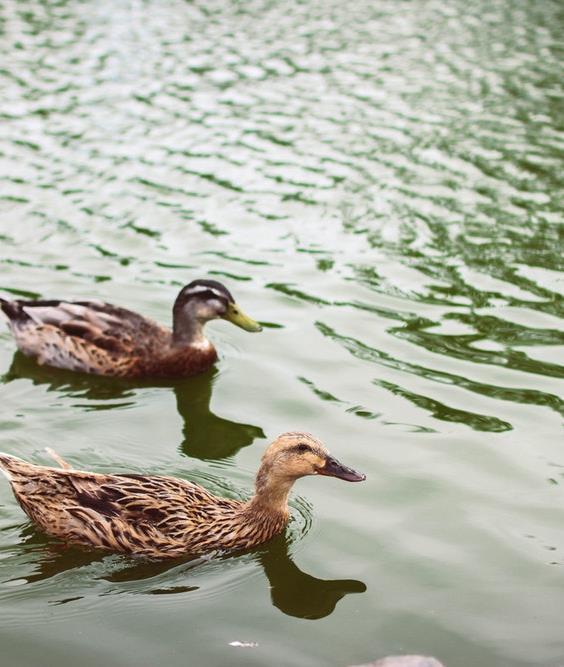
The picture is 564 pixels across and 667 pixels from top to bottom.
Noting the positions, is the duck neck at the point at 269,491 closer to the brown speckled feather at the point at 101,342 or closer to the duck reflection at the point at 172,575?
the duck reflection at the point at 172,575

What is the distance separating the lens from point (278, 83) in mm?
20375

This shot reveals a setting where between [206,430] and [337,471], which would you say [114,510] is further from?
[206,430]

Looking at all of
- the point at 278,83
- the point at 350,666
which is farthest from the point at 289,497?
the point at 278,83

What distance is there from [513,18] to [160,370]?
1893 centimetres

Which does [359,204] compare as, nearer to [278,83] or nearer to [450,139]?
[450,139]

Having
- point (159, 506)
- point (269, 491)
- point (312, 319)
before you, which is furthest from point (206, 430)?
point (312, 319)

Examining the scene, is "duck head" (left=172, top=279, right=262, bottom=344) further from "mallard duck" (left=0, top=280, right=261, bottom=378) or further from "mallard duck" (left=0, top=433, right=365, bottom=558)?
"mallard duck" (left=0, top=433, right=365, bottom=558)

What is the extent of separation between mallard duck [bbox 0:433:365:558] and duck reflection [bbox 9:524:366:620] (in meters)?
0.08

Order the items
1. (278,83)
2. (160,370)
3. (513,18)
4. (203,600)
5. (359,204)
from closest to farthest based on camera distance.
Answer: (203,600) < (160,370) < (359,204) < (278,83) < (513,18)

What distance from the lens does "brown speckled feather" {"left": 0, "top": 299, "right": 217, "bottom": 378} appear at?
10266mm

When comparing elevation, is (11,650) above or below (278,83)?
below

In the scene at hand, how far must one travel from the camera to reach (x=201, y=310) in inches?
415

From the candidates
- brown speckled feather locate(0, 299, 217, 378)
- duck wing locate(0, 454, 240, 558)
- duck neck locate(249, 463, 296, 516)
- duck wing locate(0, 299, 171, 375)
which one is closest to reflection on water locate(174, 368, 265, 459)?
brown speckled feather locate(0, 299, 217, 378)

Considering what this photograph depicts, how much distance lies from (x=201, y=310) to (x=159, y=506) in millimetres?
3602
